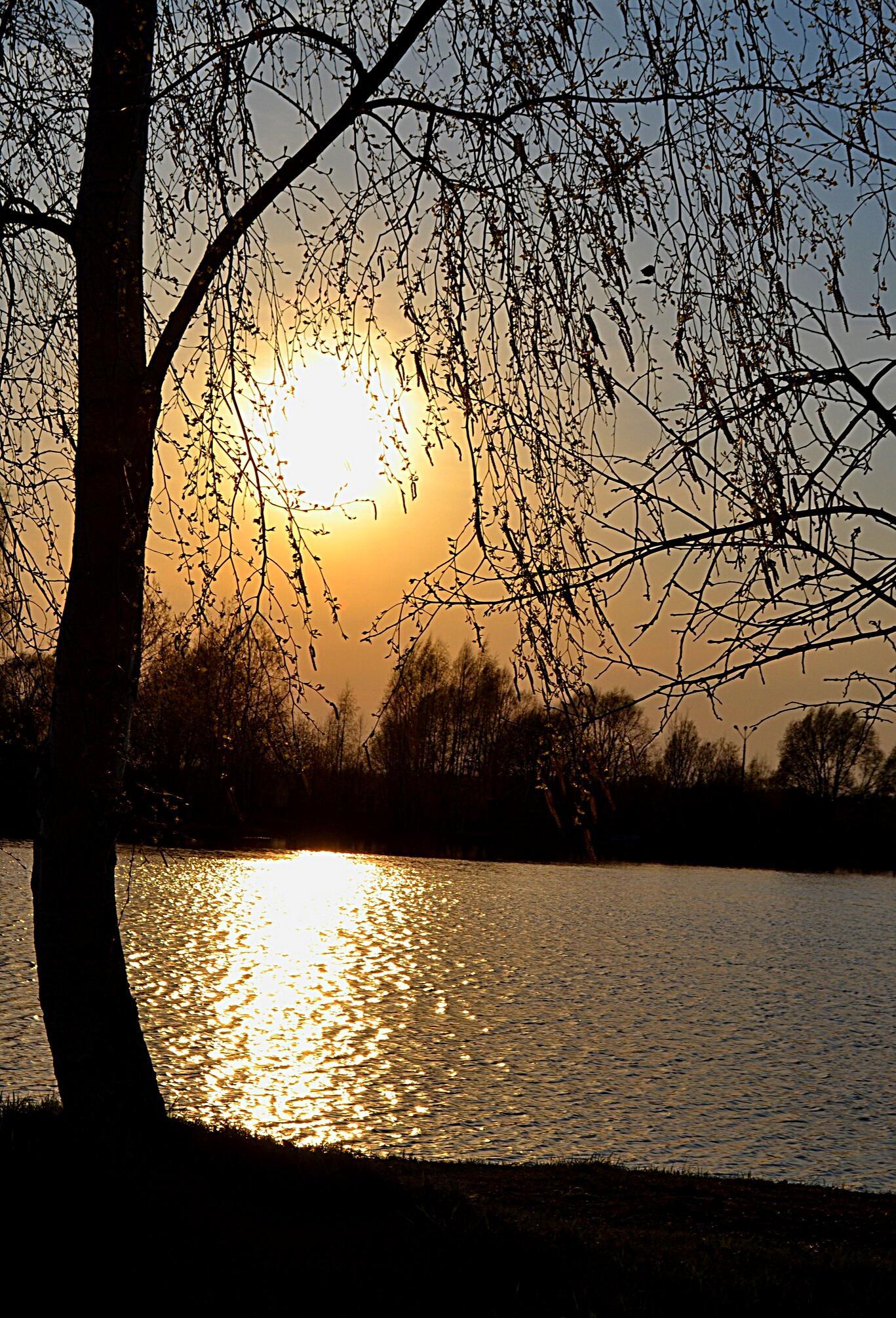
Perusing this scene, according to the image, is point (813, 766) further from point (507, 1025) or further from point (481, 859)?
point (507, 1025)

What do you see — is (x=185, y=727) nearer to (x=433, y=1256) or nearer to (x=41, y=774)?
(x=41, y=774)

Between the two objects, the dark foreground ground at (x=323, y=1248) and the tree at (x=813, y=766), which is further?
the tree at (x=813, y=766)

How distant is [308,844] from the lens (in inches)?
1802

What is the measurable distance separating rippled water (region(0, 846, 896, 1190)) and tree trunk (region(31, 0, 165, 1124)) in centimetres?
147

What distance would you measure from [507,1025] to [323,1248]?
9716 mm

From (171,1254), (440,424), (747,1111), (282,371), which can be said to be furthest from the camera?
(747,1111)

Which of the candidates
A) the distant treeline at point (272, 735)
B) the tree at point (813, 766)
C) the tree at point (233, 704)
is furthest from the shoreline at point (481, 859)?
the tree at point (233, 704)

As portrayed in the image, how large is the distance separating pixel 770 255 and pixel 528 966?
1581 centimetres

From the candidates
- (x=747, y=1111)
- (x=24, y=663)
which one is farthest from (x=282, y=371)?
(x=747, y=1111)

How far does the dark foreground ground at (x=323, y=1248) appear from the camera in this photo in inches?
150

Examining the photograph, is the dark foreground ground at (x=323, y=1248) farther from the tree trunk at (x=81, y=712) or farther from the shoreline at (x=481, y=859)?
the shoreline at (x=481, y=859)

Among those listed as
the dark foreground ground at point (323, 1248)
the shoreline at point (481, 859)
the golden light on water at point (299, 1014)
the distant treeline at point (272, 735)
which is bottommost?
the golden light on water at point (299, 1014)

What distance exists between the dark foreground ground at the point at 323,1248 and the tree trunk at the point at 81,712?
1.14ft

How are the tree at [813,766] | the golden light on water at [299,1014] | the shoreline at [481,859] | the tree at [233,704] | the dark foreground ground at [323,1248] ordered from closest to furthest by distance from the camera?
the tree at [233,704], the dark foreground ground at [323,1248], the golden light on water at [299,1014], the shoreline at [481,859], the tree at [813,766]
